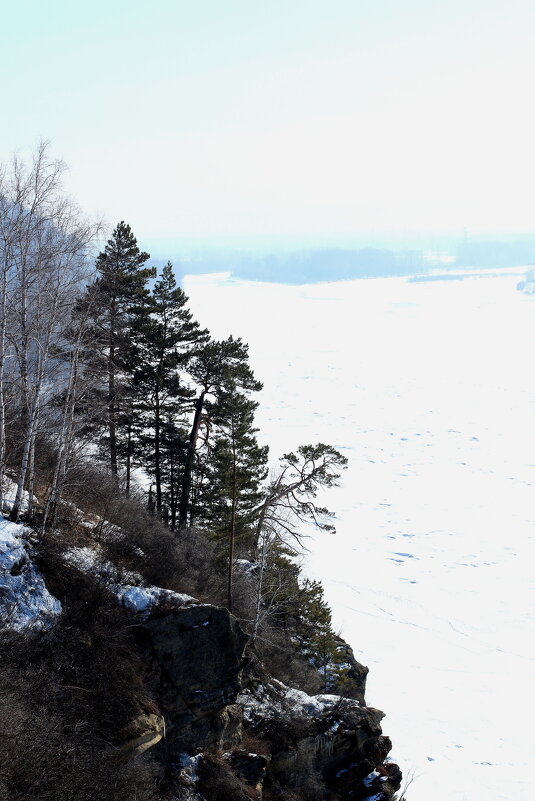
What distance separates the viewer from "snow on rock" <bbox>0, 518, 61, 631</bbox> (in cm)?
1082

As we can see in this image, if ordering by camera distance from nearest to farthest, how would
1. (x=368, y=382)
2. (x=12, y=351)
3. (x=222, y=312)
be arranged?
(x=12, y=351), (x=368, y=382), (x=222, y=312)

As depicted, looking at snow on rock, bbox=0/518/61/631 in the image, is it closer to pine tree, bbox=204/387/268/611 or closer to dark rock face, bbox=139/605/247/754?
dark rock face, bbox=139/605/247/754

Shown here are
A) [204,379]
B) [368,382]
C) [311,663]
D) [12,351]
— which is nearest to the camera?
[12,351]

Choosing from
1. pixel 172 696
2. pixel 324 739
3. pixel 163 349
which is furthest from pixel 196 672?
pixel 163 349

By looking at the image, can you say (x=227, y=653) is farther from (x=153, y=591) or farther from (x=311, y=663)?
(x=311, y=663)

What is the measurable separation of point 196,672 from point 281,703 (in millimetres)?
2529

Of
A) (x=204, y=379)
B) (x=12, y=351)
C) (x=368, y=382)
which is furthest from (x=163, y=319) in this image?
(x=368, y=382)

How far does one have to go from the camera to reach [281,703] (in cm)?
1353

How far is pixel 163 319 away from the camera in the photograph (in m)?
19.9

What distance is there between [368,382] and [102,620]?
64.9 meters

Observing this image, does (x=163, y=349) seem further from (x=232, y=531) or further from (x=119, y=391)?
(x=232, y=531)

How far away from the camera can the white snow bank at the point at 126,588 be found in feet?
40.7

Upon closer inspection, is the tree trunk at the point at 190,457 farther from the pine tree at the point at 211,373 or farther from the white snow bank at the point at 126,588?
the white snow bank at the point at 126,588

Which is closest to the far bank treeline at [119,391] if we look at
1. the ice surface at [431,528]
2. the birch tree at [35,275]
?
the birch tree at [35,275]
